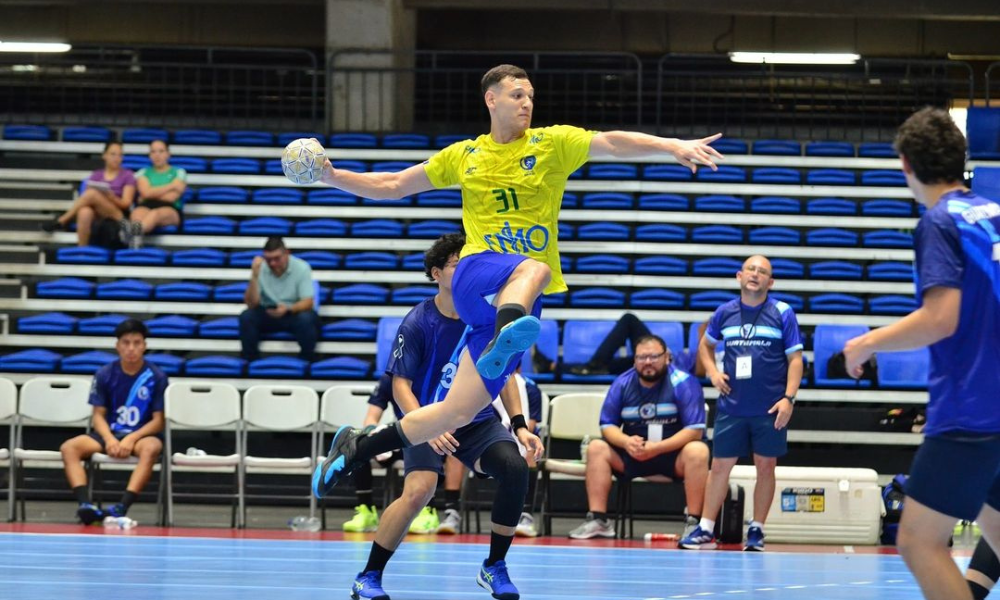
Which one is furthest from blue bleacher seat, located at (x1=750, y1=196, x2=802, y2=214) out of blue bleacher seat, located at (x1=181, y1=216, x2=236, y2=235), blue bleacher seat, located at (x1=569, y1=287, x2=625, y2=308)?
blue bleacher seat, located at (x1=181, y1=216, x2=236, y2=235)

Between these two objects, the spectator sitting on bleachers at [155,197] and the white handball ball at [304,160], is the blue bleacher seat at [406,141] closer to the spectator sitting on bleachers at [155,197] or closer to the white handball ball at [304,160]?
the spectator sitting on bleachers at [155,197]

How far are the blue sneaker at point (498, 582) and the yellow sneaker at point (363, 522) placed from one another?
14.5ft

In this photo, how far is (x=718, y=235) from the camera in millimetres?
14375

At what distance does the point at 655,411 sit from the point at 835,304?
3981mm

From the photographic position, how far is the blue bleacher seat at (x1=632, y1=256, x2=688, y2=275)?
46.1 feet

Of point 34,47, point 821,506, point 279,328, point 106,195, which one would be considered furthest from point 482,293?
point 34,47

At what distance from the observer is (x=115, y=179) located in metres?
14.4

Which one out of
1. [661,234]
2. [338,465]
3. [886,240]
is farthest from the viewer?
[661,234]

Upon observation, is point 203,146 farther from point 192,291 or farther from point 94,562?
point 94,562

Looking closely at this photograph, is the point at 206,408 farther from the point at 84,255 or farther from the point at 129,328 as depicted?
the point at 84,255

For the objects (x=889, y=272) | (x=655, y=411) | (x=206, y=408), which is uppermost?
(x=889, y=272)

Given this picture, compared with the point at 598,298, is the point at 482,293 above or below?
above

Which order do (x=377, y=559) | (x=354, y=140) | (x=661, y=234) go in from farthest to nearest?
A: 1. (x=354, y=140)
2. (x=661, y=234)
3. (x=377, y=559)

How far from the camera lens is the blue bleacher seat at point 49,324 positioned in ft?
43.9
